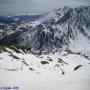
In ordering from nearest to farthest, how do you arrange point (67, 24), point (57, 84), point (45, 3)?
1. point (57, 84)
2. point (45, 3)
3. point (67, 24)

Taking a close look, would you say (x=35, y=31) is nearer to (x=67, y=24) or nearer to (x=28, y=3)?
(x=67, y=24)

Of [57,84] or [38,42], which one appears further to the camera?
[38,42]

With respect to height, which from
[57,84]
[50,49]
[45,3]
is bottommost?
[50,49]

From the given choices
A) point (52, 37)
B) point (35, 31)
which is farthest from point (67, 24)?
point (35, 31)

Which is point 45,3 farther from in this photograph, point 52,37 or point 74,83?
point 52,37

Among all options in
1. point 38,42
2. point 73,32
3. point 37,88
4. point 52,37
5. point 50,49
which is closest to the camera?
point 37,88

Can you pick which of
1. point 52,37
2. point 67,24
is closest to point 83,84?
point 52,37

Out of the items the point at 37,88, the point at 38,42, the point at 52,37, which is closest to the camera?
the point at 37,88

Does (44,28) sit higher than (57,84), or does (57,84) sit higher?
(57,84)

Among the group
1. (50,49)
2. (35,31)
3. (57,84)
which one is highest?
(57,84)
